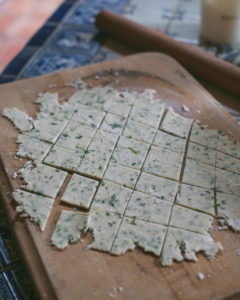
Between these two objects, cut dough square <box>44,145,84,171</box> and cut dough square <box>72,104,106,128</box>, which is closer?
cut dough square <box>44,145,84,171</box>

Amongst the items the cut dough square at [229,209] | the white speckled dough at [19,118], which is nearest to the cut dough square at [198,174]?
the cut dough square at [229,209]

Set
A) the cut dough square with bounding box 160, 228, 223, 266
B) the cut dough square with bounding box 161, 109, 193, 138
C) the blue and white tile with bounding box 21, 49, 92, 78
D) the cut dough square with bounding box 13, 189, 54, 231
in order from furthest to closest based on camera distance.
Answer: the blue and white tile with bounding box 21, 49, 92, 78
the cut dough square with bounding box 161, 109, 193, 138
the cut dough square with bounding box 13, 189, 54, 231
the cut dough square with bounding box 160, 228, 223, 266

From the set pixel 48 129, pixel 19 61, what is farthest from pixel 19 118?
pixel 19 61

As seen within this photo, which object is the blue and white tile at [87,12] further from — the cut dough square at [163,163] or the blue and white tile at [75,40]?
the cut dough square at [163,163]

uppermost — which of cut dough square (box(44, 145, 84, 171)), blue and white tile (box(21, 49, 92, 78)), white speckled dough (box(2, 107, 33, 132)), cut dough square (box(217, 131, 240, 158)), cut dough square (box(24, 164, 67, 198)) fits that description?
cut dough square (box(217, 131, 240, 158))

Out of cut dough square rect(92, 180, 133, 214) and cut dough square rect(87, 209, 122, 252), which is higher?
cut dough square rect(92, 180, 133, 214)

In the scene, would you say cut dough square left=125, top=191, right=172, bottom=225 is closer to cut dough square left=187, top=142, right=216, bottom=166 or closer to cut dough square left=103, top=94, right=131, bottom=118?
cut dough square left=187, top=142, right=216, bottom=166

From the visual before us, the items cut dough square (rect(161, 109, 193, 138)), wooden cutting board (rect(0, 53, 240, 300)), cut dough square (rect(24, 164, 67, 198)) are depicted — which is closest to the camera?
wooden cutting board (rect(0, 53, 240, 300))

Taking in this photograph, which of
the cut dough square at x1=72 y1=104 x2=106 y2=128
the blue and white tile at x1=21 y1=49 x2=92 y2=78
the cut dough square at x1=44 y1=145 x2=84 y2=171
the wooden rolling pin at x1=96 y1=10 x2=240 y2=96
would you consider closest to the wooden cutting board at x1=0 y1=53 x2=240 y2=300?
the cut dough square at x1=44 y1=145 x2=84 y2=171
